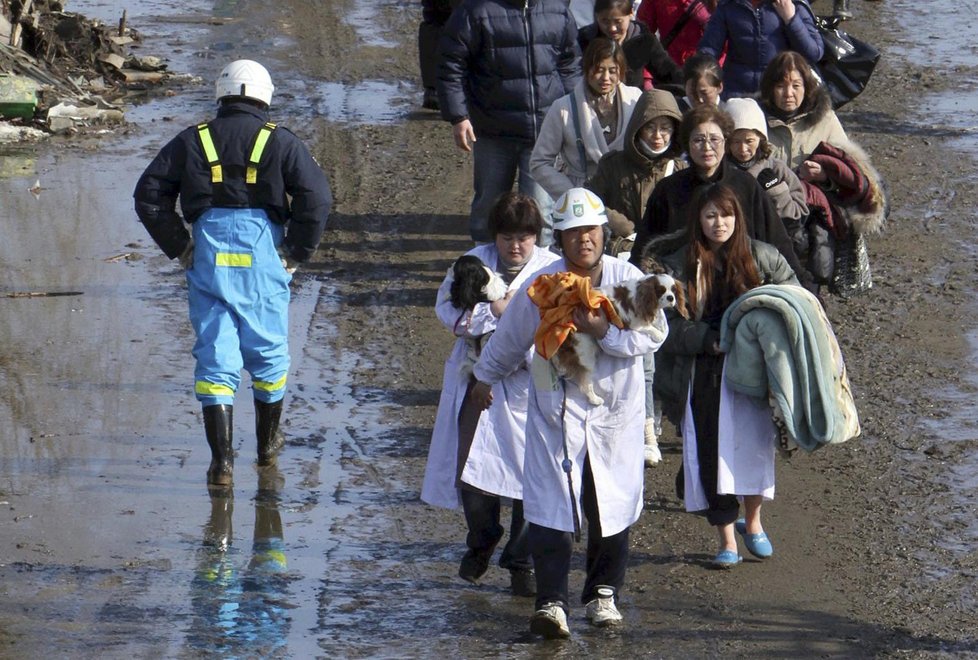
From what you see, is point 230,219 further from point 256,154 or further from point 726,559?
point 726,559

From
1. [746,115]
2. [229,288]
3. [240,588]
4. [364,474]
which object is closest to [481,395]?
[240,588]

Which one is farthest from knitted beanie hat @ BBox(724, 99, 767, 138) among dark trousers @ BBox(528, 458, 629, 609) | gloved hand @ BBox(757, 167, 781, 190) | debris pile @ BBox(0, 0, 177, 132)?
debris pile @ BBox(0, 0, 177, 132)

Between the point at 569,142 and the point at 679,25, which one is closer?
the point at 569,142

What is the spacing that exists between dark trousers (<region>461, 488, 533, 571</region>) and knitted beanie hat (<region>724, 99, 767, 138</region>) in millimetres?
2192

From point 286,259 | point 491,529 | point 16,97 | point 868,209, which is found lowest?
point 491,529

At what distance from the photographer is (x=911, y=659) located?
6160mm

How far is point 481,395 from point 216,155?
6.20ft

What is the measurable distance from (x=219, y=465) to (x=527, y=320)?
2.19m

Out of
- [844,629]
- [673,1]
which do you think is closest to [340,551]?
[844,629]

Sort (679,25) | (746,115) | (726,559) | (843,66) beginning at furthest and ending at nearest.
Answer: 1. (679,25)
2. (843,66)
3. (746,115)
4. (726,559)

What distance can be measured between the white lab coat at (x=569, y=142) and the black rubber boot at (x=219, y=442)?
219 cm

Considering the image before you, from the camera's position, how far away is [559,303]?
19.7 feet

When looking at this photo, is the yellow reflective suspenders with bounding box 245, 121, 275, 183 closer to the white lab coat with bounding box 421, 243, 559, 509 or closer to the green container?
the white lab coat with bounding box 421, 243, 559, 509

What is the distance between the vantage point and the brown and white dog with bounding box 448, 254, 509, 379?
21.4 feet
